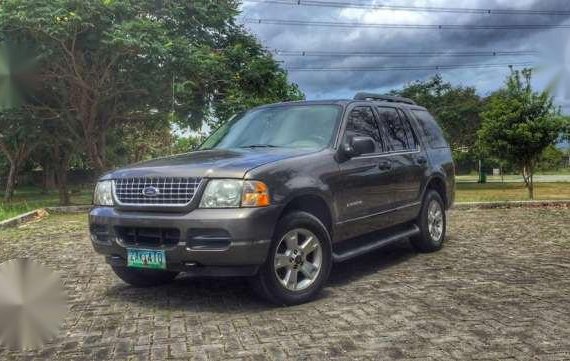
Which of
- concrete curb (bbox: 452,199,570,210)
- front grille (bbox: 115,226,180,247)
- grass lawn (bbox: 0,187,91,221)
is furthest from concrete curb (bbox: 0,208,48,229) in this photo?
concrete curb (bbox: 452,199,570,210)

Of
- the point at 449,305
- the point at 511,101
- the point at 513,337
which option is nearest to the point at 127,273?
the point at 449,305

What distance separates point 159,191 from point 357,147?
2004mm

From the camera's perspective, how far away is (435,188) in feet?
26.7

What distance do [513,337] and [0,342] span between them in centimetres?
333

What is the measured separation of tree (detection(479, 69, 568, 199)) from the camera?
2030 centimetres

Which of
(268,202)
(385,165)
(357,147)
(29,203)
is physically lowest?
(29,203)

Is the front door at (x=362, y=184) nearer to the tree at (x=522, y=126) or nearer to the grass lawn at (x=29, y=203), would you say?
the grass lawn at (x=29, y=203)

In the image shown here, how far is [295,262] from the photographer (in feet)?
17.0

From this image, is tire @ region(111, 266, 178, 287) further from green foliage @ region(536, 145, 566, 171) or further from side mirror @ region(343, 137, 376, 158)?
green foliage @ region(536, 145, 566, 171)

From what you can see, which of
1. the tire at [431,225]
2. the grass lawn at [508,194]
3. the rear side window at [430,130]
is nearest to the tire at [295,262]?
the tire at [431,225]

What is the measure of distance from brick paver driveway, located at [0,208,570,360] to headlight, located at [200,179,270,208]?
0.93 meters

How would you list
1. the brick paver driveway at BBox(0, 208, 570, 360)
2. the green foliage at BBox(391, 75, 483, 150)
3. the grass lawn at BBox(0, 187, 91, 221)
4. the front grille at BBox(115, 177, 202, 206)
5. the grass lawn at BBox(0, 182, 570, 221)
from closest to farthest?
the brick paver driveway at BBox(0, 208, 570, 360) < the front grille at BBox(115, 177, 202, 206) < the grass lawn at BBox(0, 187, 91, 221) < the grass lawn at BBox(0, 182, 570, 221) < the green foliage at BBox(391, 75, 483, 150)

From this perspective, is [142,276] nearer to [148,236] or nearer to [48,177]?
[148,236]

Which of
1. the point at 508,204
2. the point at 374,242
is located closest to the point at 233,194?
the point at 374,242
